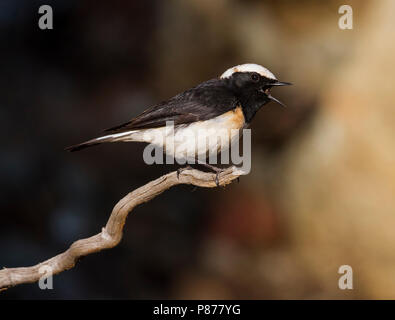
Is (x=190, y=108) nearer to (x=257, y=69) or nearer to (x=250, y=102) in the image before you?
(x=250, y=102)

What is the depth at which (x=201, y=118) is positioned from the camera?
341 centimetres

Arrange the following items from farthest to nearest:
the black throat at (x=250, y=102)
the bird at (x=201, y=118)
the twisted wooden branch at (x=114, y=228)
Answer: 1. the black throat at (x=250, y=102)
2. the bird at (x=201, y=118)
3. the twisted wooden branch at (x=114, y=228)

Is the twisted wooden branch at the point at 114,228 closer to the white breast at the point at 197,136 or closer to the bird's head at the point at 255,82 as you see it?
the white breast at the point at 197,136

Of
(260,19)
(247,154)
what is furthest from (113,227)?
(260,19)

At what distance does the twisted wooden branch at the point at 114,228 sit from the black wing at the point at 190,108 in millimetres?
358

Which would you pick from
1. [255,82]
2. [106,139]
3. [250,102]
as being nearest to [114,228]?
[106,139]

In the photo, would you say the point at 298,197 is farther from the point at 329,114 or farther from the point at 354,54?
the point at 354,54

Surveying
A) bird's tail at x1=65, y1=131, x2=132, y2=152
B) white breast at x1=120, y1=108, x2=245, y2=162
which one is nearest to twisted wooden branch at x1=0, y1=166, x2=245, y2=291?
white breast at x1=120, y1=108, x2=245, y2=162

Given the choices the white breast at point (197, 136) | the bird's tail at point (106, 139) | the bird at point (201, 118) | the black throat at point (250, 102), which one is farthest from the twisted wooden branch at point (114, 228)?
the black throat at point (250, 102)

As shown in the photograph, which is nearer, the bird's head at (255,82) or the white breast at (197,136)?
the white breast at (197,136)

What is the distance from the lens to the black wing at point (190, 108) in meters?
3.38

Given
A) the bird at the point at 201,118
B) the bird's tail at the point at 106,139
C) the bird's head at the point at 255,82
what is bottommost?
the bird's tail at the point at 106,139

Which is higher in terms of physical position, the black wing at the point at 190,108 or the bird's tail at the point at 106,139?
the black wing at the point at 190,108

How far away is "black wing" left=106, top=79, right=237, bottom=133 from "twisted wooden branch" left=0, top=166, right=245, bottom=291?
358 millimetres
